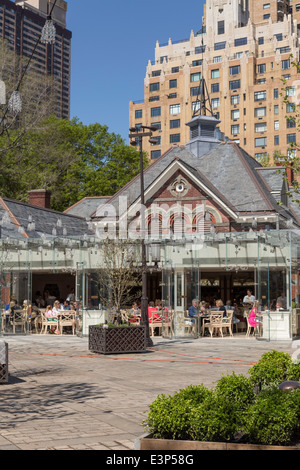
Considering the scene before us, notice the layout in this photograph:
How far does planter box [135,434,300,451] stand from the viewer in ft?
19.9

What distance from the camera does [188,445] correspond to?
623 centimetres

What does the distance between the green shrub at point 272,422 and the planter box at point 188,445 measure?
0.21 m

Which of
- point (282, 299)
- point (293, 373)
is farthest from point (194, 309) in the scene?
point (293, 373)

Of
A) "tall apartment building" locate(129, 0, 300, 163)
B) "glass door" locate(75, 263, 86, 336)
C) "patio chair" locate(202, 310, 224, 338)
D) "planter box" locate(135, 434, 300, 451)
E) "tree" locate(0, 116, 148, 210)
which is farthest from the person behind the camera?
"tall apartment building" locate(129, 0, 300, 163)

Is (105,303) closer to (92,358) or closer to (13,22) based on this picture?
(92,358)

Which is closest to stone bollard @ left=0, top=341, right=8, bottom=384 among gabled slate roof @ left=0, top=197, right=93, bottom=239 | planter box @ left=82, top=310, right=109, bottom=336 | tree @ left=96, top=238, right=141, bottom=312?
tree @ left=96, top=238, right=141, bottom=312

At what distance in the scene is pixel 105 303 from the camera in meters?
26.7

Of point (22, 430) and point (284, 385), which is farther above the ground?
point (284, 385)

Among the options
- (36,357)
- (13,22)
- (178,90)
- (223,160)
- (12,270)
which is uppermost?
(13,22)

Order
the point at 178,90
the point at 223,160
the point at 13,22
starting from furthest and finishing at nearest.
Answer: the point at 13,22 < the point at 178,90 < the point at 223,160

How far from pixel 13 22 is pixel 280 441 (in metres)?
192

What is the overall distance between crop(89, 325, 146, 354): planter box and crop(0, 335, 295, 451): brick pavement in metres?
0.34

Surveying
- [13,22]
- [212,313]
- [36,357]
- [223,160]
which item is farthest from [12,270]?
[13,22]

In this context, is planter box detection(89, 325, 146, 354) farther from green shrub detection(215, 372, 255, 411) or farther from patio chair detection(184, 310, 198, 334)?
green shrub detection(215, 372, 255, 411)
